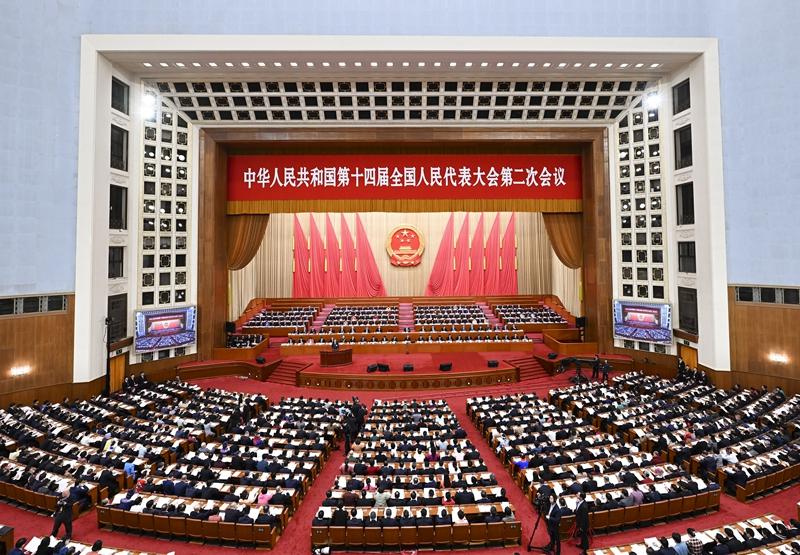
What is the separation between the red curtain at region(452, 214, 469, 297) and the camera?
1252 inches

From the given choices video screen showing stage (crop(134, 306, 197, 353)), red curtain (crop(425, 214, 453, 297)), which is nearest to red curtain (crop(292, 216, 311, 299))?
red curtain (crop(425, 214, 453, 297))

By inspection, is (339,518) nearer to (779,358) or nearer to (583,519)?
(583,519)

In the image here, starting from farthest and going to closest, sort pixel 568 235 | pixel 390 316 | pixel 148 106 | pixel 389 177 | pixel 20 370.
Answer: pixel 390 316
pixel 568 235
pixel 389 177
pixel 148 106
pixel 20 370

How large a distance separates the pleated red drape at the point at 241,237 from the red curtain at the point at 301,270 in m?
9.11

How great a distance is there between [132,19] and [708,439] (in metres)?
21.5

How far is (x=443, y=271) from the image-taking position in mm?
32062

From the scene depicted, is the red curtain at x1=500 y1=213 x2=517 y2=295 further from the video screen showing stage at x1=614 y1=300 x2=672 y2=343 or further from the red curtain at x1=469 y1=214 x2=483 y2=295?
the video screen showing stage at x1=614 y1=300 x2=672 y2=343

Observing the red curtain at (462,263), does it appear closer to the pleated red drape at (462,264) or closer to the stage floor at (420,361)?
the pleated red drape at (462,264)

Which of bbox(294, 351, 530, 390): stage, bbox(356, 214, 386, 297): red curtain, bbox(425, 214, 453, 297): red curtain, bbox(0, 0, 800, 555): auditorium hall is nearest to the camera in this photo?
bbox(0, 0, 800, 555): auditorium hall

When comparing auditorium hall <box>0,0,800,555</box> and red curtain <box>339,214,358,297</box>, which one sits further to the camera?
red curtain <box>339,214,358,297</box>

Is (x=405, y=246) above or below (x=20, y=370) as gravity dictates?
above

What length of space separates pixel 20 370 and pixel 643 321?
891 inches

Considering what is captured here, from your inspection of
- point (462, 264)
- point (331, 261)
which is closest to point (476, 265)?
point (462, 264)

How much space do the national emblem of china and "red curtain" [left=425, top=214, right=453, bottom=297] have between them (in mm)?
1360
